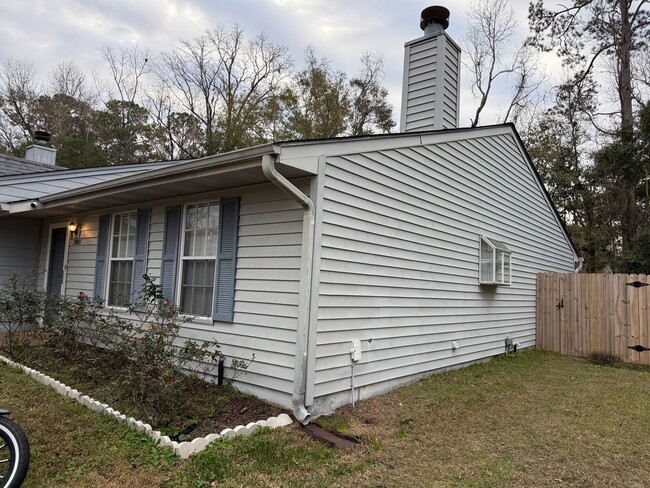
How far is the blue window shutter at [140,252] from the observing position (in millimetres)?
6184

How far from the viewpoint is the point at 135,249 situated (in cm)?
637

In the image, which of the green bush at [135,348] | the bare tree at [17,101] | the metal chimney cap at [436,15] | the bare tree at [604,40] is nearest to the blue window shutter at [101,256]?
the green bush at [135,348]

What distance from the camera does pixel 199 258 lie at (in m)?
5.32

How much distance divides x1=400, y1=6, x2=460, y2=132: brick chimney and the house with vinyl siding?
0.02 m

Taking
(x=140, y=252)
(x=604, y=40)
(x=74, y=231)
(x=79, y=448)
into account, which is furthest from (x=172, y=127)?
(x=79, y=448)

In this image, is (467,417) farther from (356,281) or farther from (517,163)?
Answer: (517,163)

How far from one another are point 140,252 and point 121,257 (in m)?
0.71

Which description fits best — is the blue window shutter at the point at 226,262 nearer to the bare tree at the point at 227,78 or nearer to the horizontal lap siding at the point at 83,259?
the horizontal lap siding at the point at 83,259

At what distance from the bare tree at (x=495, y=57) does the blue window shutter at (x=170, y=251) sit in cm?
1573

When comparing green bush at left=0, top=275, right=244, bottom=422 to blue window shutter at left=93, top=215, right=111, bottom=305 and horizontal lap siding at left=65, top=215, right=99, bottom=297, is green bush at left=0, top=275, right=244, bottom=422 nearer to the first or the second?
blue window shutter at left=93, top=215, right=111, bottom=305

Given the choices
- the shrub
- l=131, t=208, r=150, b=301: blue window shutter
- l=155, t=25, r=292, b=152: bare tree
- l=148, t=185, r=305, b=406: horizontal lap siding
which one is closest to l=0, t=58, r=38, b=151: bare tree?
l=155, t=25, r=292, b=152: bare tree

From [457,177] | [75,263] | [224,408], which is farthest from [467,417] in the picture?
[75,263]

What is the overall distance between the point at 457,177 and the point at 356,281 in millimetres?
2980

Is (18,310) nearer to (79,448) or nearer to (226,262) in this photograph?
(226,262)
